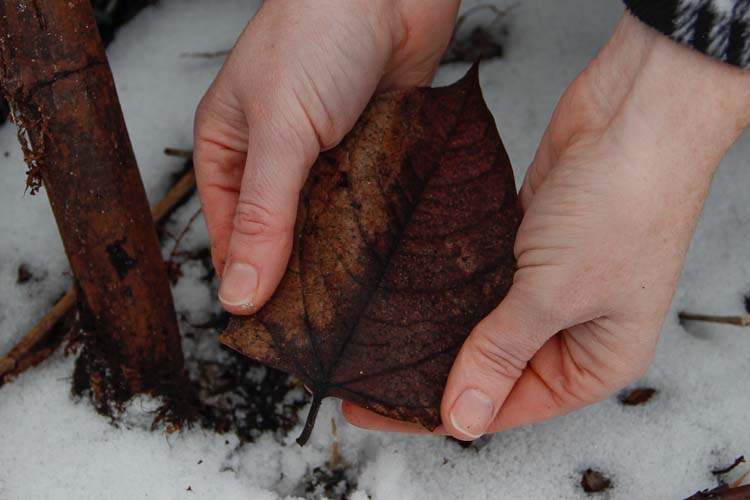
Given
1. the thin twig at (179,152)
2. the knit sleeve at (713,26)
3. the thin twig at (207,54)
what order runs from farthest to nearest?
the thin twig at (207,54), the thin twig at (179,152), the knit sleeve at (713,26)

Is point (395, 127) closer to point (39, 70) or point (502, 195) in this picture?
point (502, 195)

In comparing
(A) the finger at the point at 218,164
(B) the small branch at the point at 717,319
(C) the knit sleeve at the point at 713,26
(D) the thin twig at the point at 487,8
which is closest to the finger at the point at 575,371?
(B) the small branch at the point at 717,319

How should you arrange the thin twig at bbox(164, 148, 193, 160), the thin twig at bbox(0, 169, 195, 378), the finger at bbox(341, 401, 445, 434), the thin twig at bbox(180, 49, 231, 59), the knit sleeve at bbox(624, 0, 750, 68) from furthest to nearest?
the thin twig at bbox(180, 49, 231, 59) → the thin twig at bbox(164, 148, 193, 160) → the thin twig at bbox(0, 169, 195, 378) → the finger at bbox(341, 401, 445, 434) → the knit sleeve at bbox(624, 0, 750, 68)

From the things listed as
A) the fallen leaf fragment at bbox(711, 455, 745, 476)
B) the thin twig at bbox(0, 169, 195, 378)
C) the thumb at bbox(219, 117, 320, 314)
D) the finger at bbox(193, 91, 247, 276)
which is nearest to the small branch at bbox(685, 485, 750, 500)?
A: the fallen leaf fragment at bbox(711, 455, 745, 476)

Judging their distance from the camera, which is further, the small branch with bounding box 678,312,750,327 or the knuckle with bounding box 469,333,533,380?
the small branch with bounding box 678,312,750,327

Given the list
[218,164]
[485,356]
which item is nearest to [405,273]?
[485,356]

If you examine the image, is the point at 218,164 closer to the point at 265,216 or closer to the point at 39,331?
the point at 265,216

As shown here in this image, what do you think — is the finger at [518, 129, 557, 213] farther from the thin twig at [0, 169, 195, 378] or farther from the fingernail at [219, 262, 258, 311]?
the thin twig at [0, 169, 195, 378]

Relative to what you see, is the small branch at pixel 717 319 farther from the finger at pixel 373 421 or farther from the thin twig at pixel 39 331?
the thin twig at pixel 39 331
